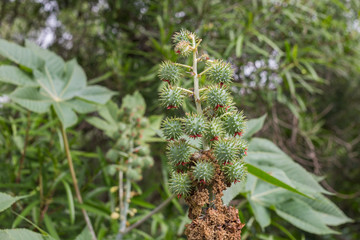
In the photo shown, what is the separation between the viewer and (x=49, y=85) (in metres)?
1.30

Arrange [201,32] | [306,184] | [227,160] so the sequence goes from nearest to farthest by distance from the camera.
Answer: [227,160]
[306,184]
[201,32]

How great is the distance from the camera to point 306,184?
100 centimetres

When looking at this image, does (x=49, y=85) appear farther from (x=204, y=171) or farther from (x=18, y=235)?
(x=204, y=171)

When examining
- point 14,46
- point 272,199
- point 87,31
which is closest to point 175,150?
point 272,199

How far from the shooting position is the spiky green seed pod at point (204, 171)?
55 cm

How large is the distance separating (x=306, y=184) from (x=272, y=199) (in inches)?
8.4

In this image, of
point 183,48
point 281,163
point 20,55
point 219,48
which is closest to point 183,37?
point 183,48

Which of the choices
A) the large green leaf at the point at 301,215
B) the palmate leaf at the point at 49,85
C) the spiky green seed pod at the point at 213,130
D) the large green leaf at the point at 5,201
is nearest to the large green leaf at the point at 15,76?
the palmate leaf at the point at 49,85

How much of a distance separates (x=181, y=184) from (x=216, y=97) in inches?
7.0

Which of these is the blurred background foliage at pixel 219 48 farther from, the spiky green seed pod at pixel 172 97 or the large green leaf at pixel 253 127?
the spiky green seed pod at pixel 172 97

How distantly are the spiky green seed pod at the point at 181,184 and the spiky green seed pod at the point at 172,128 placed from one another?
8 centimetres

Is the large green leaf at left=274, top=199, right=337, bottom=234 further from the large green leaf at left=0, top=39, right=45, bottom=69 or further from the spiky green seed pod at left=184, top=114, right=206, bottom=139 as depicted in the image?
the large green leaf at left=0, top=39, right=45, bottom=69

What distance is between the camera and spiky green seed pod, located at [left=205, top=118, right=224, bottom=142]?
579 mm

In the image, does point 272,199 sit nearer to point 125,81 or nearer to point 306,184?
point 306,184
